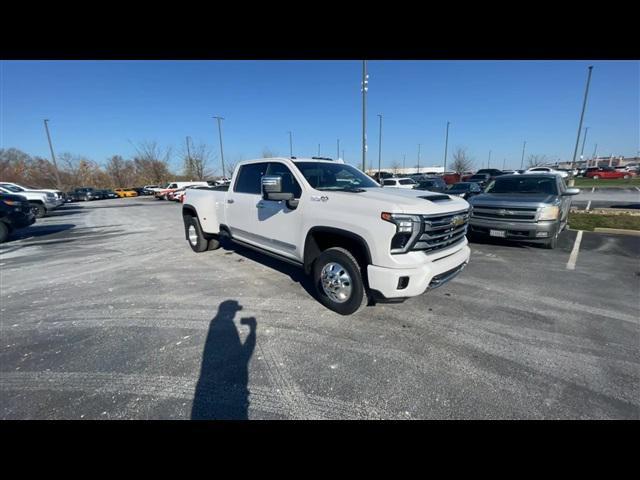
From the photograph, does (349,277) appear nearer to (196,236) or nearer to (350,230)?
(350,230)

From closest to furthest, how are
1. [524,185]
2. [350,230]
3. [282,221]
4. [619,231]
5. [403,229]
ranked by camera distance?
1. [403,229]
2. [350,230]
3. [282,221]
4. [524,185]
5. [619,231]

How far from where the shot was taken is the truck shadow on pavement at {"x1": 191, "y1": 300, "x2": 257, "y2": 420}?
202 cm

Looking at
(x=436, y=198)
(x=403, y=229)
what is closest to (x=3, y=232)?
(x=403, y=229)

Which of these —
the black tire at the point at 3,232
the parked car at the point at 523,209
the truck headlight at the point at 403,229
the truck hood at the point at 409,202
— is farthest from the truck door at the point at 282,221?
the black tire at the point at 3,232

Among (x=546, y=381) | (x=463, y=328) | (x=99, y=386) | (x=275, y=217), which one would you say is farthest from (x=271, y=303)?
(x=546, y=381)

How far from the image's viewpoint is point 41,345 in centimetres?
297

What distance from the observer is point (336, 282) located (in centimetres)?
337

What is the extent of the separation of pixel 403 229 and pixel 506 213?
468cm

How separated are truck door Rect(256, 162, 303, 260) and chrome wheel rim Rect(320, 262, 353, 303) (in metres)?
0.52
